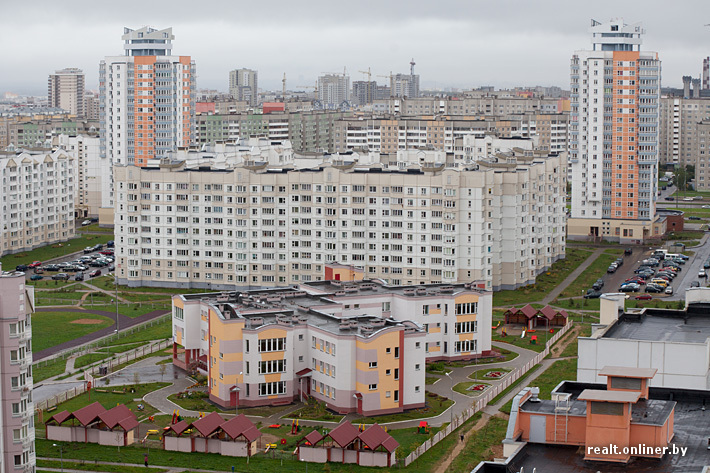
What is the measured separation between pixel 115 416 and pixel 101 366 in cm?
2198

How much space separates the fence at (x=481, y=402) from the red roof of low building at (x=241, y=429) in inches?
423

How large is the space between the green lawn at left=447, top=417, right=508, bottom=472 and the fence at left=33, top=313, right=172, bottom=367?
144ft

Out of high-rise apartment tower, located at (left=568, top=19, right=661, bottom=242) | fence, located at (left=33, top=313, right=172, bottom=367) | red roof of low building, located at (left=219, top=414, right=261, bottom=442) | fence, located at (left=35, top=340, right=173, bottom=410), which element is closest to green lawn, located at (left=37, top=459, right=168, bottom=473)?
red roof of low building, located at (left=219, top=414, right=261, bottom=442)

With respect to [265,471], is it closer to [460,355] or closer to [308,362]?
[308,362]

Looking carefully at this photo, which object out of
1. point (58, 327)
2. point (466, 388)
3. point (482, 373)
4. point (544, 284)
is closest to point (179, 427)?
point (466, 388)

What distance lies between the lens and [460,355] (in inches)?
4222

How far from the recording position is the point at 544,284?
14662cm

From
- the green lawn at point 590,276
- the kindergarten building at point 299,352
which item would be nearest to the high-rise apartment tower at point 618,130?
the green lawn at point 590,276

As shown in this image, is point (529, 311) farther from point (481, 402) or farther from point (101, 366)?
point (101, 366)

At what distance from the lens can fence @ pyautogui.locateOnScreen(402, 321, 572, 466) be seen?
262 ft

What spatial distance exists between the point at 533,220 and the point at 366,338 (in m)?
63.9

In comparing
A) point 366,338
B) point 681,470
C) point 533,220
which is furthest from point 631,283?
point 681,470

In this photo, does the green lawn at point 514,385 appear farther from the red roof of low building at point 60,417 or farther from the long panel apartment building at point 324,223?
the red roof of low building at point 60,417

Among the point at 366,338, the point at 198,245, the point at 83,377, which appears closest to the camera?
the point at 366,338
